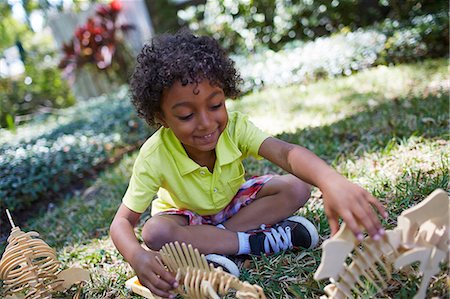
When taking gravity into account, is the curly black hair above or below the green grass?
above

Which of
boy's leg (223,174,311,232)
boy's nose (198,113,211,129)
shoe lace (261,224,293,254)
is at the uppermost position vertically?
boy's nose (198,113,211,129)

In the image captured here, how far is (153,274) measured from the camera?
5.05 feet

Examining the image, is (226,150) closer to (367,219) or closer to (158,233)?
(158,233)

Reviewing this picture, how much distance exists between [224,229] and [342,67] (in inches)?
170

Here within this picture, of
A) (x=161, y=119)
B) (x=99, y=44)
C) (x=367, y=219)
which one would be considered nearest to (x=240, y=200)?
(x=161, y=119)

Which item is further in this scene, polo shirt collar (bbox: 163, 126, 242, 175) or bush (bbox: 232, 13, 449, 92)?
bush (bbox: 232, 13, 449, 92)

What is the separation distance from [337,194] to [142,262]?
690 mm

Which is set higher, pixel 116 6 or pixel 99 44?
pixel 116 6

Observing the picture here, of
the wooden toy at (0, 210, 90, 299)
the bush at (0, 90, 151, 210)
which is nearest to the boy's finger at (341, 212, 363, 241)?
the wooden toy at (0, 210, 90, 299)

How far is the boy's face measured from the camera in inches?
67.7

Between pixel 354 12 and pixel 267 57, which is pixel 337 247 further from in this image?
pixel 354 12

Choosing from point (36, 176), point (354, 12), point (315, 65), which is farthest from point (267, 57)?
point (36, 176)

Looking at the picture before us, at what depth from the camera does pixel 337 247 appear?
3.92ft

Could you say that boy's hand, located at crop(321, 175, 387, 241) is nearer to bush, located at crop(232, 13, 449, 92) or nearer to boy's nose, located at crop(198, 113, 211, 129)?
boy's nose, located at crop(198, 113, 211, 129)
